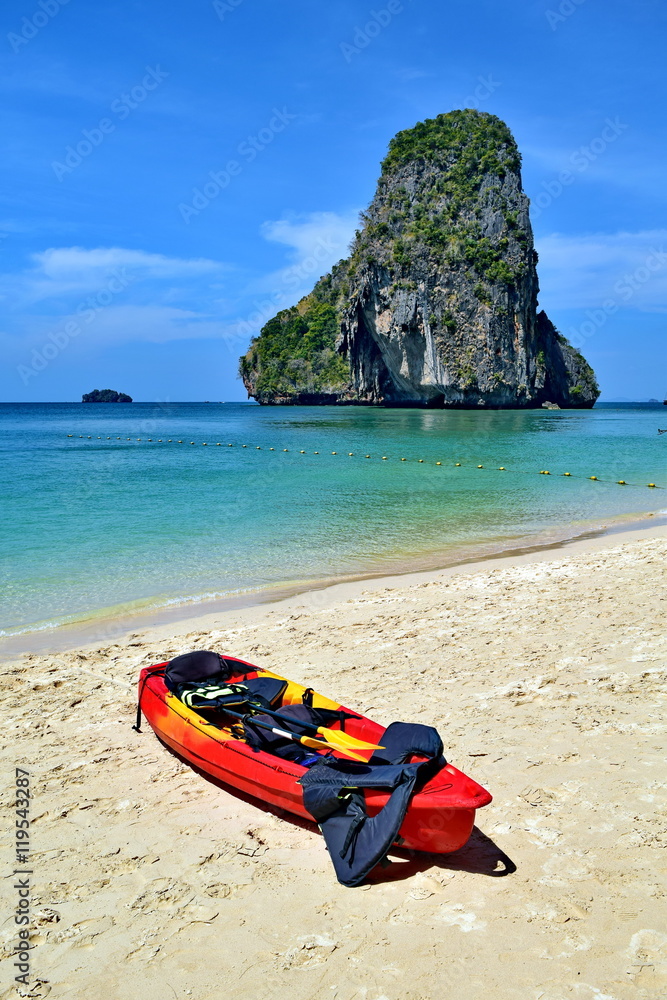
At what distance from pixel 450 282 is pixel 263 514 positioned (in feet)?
229

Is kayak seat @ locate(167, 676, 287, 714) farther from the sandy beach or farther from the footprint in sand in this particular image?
the footprint in sand

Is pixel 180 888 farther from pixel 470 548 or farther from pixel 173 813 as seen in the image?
pixel 470 548

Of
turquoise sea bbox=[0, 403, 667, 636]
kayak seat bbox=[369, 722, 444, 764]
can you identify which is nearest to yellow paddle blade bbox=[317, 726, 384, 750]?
kayak seat bbox=[369, 722, 444, 764]

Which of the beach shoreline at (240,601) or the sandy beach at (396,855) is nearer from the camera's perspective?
the sandy beach at (396,855)

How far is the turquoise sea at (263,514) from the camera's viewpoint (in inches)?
404

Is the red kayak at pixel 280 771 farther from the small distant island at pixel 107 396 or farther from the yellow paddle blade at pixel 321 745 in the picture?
the small distant island at pixel 107 396

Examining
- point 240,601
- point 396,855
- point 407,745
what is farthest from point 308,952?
point 240,601

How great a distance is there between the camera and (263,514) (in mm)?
16078

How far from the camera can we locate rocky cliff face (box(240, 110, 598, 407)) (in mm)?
78875

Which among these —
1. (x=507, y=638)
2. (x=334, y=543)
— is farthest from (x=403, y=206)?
(x=507, y=638)

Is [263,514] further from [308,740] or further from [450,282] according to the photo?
[450,282]

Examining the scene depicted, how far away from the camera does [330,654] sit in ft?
22.8

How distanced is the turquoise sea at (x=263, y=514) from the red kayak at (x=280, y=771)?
12.2ft

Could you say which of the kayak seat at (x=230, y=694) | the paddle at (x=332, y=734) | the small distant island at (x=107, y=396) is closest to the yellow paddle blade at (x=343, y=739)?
the paddle at (x=332, y=734)
